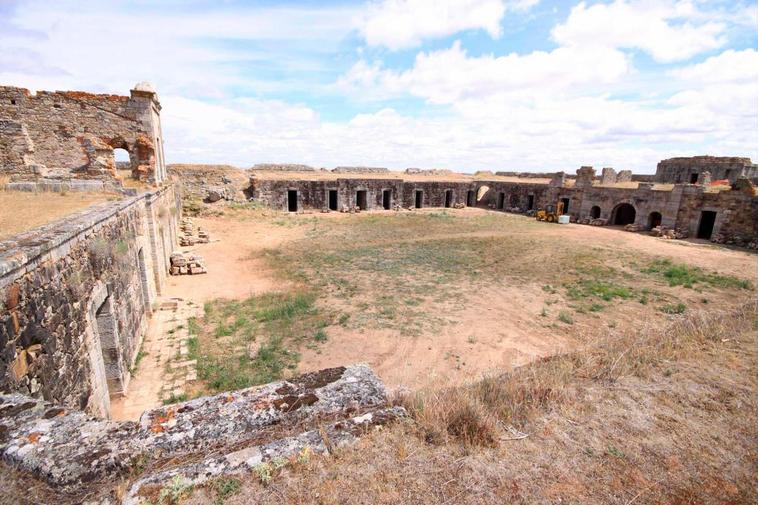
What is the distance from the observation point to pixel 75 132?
12.8 m

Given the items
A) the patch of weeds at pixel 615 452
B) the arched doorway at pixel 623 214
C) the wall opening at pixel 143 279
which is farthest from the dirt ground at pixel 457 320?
the arched doorway at pixel 623 214

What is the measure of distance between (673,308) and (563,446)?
10134 mm

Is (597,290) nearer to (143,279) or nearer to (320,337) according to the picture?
(320,337)

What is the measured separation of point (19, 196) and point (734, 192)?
97.5ft

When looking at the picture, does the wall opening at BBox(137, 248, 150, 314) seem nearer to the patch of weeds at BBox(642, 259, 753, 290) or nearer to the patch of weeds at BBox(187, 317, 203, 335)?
the patch of weeds at BBox(187, 317, 203, 335)

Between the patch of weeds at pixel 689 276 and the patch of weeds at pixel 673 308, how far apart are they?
242cm

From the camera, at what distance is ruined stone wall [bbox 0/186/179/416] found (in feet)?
10.3

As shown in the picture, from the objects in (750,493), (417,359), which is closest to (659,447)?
(750,493)

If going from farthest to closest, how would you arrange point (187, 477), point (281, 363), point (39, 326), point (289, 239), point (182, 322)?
point (289, 239) < point (182, 322) < point (281, 363) < point (39, 326) < point (187, 477)

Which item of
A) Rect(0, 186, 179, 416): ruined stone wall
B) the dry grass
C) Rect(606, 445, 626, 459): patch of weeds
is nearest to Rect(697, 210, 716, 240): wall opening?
Rect(606, 445, 626, 459): patch of weeds

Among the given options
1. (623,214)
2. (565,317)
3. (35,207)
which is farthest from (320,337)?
(623,214)

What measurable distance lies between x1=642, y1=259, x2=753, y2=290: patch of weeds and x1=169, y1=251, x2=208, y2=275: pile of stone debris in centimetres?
1657

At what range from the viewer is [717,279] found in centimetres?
1261

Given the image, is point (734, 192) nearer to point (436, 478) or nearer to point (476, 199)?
point (476, 199)
